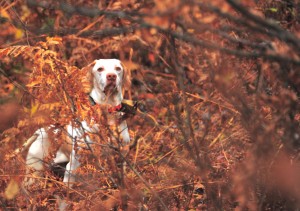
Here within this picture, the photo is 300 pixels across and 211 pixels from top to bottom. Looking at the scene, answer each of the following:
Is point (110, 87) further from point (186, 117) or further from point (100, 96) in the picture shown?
point (186, 117)

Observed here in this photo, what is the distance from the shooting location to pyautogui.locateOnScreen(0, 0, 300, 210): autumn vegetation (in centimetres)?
265

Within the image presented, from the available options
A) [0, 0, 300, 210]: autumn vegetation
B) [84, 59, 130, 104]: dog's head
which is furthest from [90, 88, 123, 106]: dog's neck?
[0, 0, 300, 210]: autumn vegetation

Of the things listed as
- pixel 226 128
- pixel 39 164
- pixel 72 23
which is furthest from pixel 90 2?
pixel 226 128

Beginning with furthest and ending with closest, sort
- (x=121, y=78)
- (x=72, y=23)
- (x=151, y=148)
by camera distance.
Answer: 1. (x=72, y=23)
2. (x=121, y=78)
3. (x=151, y=148)

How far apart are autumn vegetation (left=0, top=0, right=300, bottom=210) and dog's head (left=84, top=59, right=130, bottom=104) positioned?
0.38 m

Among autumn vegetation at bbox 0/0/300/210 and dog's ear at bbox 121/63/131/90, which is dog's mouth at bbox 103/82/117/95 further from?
autumn vegetation at bbox 0/0/300/210

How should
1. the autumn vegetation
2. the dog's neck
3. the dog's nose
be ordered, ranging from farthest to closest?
the dog's neck < the dog's nose < the autumn vegetation

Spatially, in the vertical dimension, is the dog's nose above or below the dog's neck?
above

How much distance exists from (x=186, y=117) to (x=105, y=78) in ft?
8.17

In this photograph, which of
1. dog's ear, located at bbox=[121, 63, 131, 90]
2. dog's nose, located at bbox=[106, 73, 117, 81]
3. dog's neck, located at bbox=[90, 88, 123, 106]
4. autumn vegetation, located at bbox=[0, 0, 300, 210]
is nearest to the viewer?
autumn vegetation, located at bbox=[0, 0, 300, 210]

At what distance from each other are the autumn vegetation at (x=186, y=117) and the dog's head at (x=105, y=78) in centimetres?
38

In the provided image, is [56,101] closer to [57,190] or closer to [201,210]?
[57,190]

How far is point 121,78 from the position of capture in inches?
250

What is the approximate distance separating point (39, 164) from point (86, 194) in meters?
1.46
